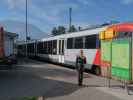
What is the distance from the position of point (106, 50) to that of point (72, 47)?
28.6 feet

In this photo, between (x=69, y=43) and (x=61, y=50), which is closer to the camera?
(x=69, y=43)

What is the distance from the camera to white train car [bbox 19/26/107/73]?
25156mm

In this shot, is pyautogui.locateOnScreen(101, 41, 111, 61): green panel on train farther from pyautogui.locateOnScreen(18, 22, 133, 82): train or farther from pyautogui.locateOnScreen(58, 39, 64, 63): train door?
pyautogui.locateOnScreen(58, 39, 64, 63): train door

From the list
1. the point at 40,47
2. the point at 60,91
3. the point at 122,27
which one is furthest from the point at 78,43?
the point at 40,47

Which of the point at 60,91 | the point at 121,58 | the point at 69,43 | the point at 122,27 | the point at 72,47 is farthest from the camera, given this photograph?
the point at 69,43

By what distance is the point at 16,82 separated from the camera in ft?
63.7

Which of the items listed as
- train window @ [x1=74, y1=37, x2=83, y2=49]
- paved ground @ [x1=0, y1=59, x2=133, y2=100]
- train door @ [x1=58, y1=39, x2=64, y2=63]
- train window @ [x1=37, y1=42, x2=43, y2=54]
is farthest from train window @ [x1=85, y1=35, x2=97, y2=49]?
train window @ [x1=37, y1=42, x2=43, y2=54]

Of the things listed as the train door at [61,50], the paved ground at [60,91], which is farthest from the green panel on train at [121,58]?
the train door at [61,50]

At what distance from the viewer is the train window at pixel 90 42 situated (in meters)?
25.1

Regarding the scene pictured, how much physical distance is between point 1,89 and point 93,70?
1065 cm

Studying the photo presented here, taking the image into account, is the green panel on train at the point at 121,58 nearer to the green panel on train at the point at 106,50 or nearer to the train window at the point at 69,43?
the green panel on train at the point at 106,50

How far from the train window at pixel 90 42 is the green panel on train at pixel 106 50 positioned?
6.92ft

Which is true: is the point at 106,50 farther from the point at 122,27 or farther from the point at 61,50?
the point at 61,50

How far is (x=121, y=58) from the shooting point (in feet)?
64.8
